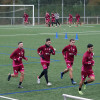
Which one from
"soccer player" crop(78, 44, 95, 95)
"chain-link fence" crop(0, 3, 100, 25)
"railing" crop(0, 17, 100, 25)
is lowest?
"soccer player" crop(78, 44, 95, 95)

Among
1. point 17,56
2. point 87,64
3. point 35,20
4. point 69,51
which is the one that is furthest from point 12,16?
point 87,64

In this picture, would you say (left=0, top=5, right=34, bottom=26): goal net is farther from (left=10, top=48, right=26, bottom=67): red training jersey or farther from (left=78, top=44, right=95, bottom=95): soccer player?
(left=78, top=44, right=95, bottom=95): soccer player

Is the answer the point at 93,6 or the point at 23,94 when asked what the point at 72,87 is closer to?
the point at 23,94

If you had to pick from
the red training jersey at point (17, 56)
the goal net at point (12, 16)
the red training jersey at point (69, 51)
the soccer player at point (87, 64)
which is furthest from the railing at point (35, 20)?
the soccer player at point (87, 64)

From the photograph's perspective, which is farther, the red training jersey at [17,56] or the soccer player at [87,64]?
the red training jersey at [17,56]

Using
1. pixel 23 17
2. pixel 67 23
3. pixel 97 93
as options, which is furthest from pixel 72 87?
pixel 67 23

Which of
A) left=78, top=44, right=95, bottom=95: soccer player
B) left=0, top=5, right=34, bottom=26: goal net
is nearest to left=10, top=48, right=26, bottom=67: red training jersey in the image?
left=78, top=44, right=95, bottom=95: soccer player

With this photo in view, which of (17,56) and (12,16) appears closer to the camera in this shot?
(17,56)

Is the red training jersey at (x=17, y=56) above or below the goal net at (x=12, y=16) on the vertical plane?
below

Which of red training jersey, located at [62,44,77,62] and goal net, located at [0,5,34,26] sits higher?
goal net, located at [0,5,34,26]

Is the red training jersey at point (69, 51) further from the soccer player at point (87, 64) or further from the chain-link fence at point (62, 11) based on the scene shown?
the chain-link fence at point (62, 11)

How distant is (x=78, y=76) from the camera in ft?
51.9

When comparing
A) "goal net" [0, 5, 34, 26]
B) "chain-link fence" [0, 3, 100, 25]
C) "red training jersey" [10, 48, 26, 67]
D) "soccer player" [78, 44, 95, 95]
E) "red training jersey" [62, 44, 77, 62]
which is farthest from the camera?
"chain-link fence" [0, 3, 100, 25]

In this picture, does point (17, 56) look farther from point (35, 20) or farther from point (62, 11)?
point (62, 11)
